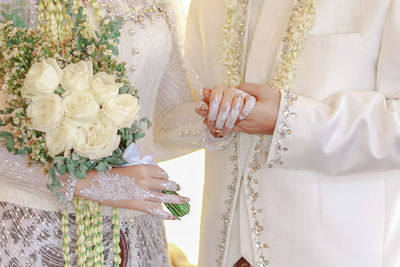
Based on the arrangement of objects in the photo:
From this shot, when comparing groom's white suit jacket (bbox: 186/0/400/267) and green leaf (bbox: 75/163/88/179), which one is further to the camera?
groom's white suit jacket (bbox: 186/0/400/267)

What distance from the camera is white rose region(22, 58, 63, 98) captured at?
1036mm

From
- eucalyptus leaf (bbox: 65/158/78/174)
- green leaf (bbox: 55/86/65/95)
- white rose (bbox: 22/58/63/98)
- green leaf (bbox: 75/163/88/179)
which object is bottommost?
green leaf (bbox: 75/163/88/179)

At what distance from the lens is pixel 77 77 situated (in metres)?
1.07

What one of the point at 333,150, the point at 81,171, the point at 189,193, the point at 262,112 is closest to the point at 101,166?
the point at 81,171

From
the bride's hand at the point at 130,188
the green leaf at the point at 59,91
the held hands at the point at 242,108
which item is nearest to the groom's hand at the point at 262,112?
the held hands at the point at 242,108

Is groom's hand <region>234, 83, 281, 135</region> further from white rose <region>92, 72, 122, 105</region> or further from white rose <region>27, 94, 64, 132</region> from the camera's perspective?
white rose <region>27, 94, 64, 132</region>

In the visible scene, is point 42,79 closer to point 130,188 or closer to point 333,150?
point 130,188

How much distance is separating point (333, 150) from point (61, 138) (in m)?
0.66

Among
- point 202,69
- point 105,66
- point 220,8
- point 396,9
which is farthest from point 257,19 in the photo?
point 105,66

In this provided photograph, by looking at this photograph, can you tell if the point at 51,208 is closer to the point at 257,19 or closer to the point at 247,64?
the point at 247,64

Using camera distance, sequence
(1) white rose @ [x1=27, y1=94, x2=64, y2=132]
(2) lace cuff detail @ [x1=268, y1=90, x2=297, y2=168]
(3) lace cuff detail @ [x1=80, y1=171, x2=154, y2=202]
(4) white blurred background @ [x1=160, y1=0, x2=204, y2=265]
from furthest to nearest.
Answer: (4) white blurred background @ [x1=160, y1=0, x2=204, y2=265], (2) lace cuff detail @ [x1=268, y1=90, x2=297, y2=168], (3) lace cuff detail @ [x1=80, y1=171, x2=154, y2=202], (1) white rose @ [x1=27, y1=94, x2=64, y2=132]

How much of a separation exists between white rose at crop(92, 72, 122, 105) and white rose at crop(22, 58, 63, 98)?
8cm

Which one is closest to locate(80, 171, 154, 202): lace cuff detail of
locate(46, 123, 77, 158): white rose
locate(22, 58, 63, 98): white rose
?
locate(46, 123, 77, 158): white rose

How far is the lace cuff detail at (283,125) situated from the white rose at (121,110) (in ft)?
1.24
